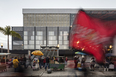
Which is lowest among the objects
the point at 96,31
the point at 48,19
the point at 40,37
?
the point at 96,31

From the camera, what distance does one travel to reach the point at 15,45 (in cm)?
4716

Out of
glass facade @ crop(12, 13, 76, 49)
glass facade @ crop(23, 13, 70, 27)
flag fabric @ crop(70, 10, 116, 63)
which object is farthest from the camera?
glass facade @ crop(23, 13, 70, 27)

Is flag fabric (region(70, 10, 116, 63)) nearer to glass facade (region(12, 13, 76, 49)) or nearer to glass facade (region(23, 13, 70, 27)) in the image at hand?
glass facade (region(12, 13, 76, 49))

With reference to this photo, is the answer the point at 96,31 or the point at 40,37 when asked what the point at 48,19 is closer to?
A: the point at 40,37

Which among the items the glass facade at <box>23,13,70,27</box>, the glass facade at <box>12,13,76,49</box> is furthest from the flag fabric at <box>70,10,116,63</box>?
the glass facade at <box>23,13,70,27</box>

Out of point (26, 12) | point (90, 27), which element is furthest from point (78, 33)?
point (26, 12)

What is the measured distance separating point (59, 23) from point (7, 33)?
39.7 m

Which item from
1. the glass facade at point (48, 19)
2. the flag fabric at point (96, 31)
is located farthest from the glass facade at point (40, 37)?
the flag fabric at point (96, 31)

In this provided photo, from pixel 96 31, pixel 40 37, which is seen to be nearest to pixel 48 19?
pixel 40 37

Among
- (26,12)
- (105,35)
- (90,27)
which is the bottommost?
(105,35)

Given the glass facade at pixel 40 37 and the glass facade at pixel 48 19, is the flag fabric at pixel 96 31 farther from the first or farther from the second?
the glass facade at pixel 48 19

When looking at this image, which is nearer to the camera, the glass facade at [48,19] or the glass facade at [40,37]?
the glass facade at [40,37]

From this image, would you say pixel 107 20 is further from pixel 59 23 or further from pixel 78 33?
pixel 59 23

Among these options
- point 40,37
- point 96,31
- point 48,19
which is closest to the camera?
point 96,31
